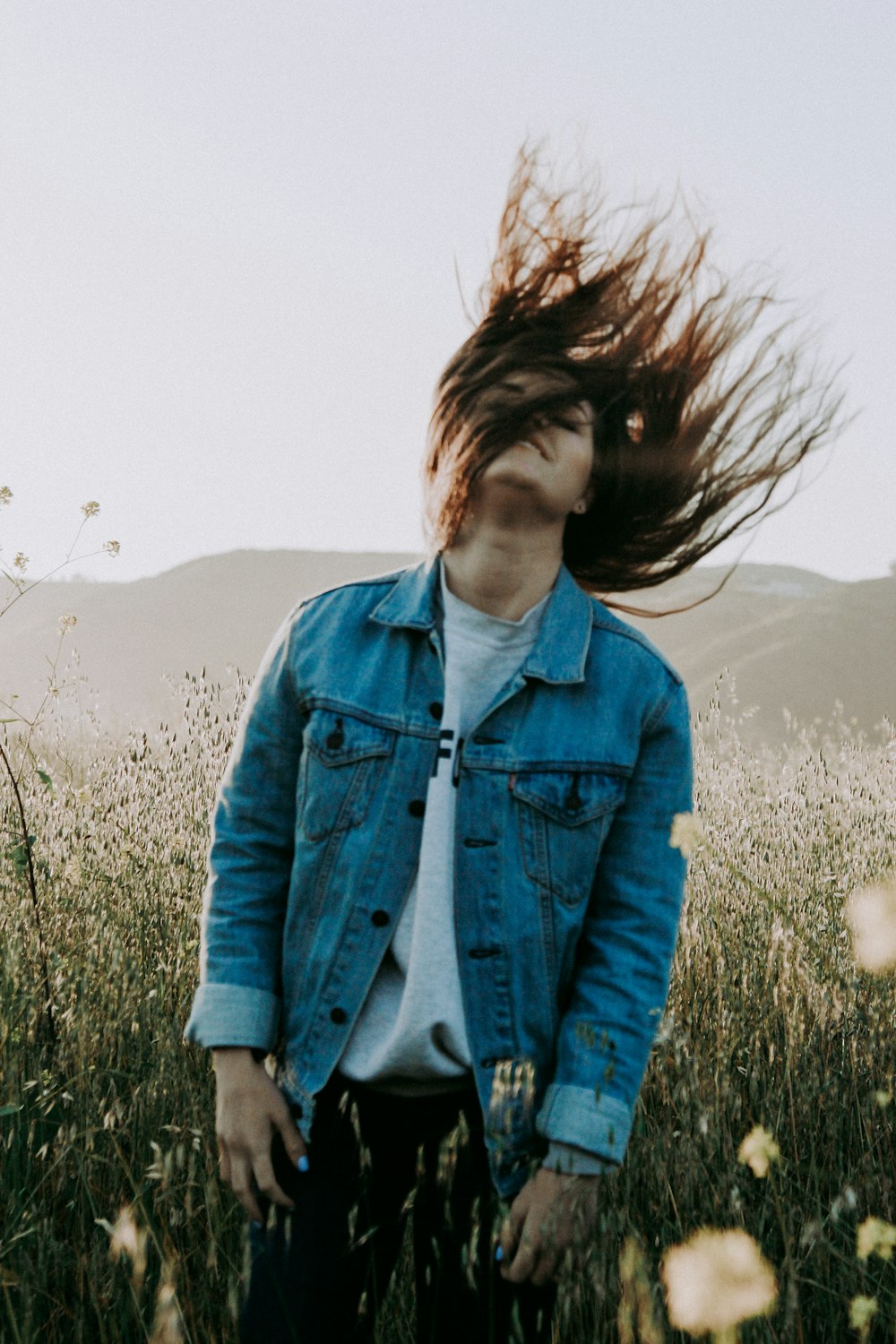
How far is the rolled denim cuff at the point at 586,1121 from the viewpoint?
122 cm

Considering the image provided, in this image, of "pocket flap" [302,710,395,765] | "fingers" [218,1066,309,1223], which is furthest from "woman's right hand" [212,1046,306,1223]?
"pocket flap" [302,710,395,765]

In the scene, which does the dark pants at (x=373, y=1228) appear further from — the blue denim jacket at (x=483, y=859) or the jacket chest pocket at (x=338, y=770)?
the jacket chest pocket at (x=338, y=770)

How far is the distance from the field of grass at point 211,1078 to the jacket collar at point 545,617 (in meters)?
0.34

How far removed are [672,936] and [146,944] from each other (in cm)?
158

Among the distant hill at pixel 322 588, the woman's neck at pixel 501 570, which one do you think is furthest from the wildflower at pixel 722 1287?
the distant hill at pixel 322 588

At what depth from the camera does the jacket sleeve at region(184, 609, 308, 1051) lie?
1.29m

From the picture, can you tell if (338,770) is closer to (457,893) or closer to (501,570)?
(457,893)

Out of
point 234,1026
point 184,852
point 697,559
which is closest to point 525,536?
point 697,559

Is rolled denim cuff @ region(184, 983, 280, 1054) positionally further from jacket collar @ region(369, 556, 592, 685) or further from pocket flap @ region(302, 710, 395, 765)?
jacket collar @ region(369, 556, 592, 685)

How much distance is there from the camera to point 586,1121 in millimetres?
1225

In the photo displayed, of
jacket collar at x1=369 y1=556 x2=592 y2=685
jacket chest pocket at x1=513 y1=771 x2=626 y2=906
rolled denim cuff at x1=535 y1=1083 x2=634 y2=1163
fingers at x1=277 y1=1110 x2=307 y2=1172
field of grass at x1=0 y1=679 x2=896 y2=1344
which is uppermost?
jacket collar at x1=369 y1=556 x2=592 y2=685

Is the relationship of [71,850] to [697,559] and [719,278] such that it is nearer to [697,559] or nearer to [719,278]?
[697,559]

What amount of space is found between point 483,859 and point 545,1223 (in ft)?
1.38

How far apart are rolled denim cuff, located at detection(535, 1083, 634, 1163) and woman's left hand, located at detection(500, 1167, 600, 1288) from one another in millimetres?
47
